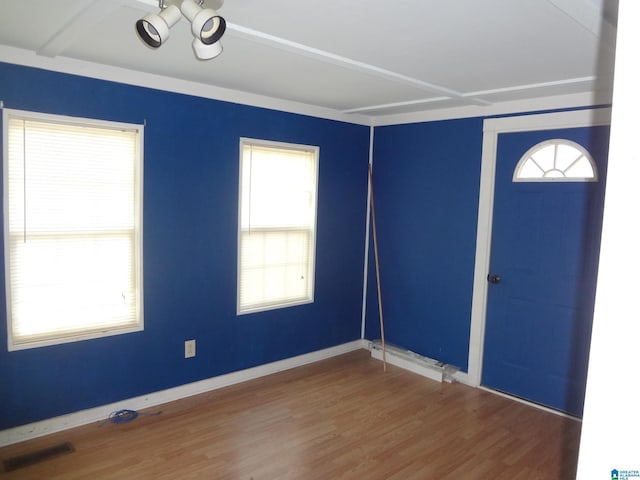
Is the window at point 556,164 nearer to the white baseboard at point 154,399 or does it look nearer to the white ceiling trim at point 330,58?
the white ceiling trim at point 330,58

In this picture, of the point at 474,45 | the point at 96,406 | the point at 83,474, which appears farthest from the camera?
the point at 96,406

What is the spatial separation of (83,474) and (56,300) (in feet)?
3.51

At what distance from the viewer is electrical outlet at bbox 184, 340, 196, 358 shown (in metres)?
3.54

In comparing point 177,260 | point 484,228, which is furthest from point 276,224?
point 484,228

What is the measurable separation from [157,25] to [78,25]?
0.80 metres

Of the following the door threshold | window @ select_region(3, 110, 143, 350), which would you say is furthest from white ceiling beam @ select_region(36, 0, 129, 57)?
the door threshold

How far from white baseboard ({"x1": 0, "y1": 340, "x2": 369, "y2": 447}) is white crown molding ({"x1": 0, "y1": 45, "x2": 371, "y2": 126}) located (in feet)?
6.51

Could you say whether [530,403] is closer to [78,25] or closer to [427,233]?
[427,233]

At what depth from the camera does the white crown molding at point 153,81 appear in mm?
2714

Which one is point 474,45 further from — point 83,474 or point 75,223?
point 83,474

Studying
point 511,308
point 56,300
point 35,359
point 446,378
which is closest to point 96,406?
point 35,359

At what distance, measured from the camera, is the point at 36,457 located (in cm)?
268

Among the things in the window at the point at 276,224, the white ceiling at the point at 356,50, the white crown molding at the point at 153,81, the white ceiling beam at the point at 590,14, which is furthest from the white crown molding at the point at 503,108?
the white ceiling beam at the point at 590,14

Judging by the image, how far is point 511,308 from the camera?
12.2 feet
